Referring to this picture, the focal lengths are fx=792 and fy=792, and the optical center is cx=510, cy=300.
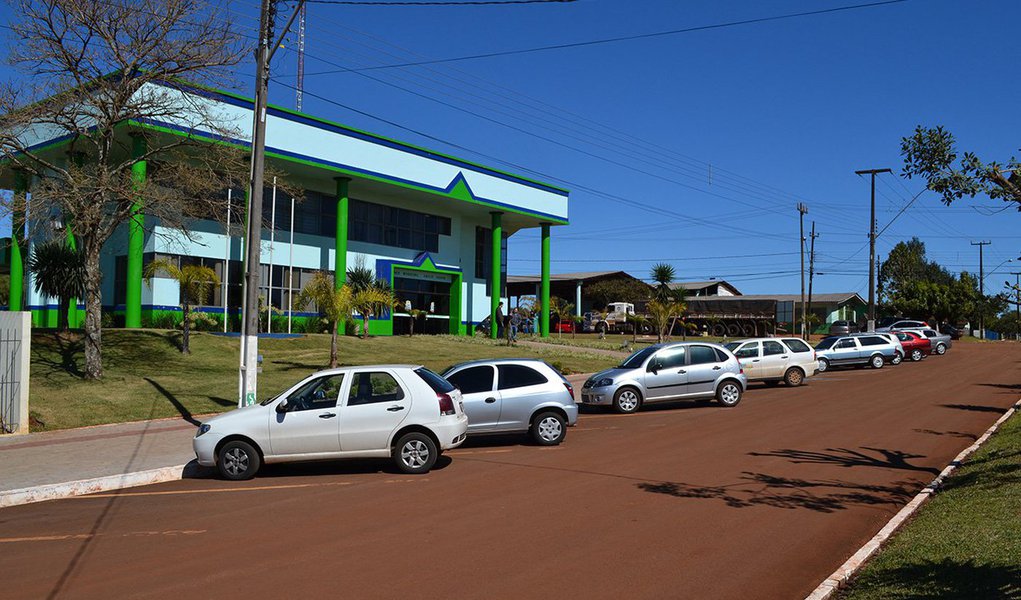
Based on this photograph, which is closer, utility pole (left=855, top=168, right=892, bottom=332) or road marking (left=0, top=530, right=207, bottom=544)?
road marking (left=0, top=530, right=207, bottom=544)

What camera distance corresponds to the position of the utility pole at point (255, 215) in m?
15.0

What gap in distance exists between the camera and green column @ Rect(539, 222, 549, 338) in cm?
4853

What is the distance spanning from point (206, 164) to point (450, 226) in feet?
86.2

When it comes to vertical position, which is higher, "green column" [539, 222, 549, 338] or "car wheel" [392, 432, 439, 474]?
"green column" [539, 222, 549, 338]

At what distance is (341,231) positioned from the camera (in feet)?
125

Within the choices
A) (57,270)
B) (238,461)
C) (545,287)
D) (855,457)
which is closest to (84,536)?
(238,461)

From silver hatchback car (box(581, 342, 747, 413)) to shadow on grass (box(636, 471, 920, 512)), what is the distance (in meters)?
8.29

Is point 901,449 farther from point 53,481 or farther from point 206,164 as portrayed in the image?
point 206,164

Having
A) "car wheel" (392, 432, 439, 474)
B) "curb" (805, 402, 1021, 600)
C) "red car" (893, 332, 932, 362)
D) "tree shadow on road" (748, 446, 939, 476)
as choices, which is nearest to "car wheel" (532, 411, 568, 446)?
"car wheel" (392, 432, 439, 474)

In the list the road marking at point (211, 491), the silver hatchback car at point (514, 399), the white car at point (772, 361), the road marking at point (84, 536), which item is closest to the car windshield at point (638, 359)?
the silver hatchback car at point (514, 399)

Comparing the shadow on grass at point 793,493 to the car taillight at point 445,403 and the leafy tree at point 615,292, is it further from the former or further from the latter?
the leafy tree at point 615,292

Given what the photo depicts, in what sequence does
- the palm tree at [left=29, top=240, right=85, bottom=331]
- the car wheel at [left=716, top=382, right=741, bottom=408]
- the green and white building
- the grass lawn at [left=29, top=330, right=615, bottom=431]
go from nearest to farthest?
the grass lawn at [left=29, top=330, right=615, bottom=431]
the car wheel at [left=716, top=382, right=741, bottom=408]
the palm tree at [left=29, top=240, right=85, bottom=331]
the green and white building

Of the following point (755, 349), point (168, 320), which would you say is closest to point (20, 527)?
point (755, 349)

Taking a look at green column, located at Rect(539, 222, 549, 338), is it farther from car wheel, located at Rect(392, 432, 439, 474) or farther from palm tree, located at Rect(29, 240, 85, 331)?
car wheel, located at Rect(392, 432, 439, 474)
